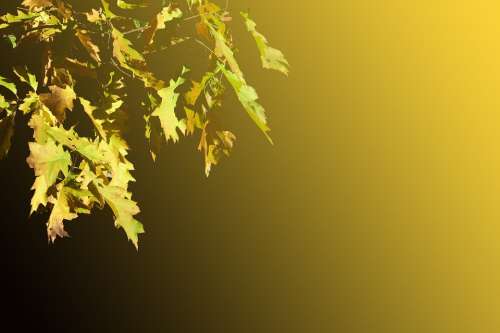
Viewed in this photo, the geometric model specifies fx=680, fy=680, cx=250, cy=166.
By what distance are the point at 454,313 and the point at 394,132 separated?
3.92ft

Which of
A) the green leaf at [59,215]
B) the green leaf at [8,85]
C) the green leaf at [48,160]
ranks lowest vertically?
the green leaf at [59,215]

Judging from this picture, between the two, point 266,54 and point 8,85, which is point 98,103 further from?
point 266,54

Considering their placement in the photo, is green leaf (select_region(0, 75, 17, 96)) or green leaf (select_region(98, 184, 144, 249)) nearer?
green leaf (select_region(98, 184, 144, 249))

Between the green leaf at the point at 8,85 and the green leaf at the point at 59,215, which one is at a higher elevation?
the green leaf at the point at 8,85

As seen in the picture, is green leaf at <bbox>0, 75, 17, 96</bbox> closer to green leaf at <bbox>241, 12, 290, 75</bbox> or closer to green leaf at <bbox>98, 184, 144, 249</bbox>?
green leaf at <bbox>98, 184, 144, 249</bbox>

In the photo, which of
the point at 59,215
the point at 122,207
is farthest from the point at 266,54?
the point at 59,215

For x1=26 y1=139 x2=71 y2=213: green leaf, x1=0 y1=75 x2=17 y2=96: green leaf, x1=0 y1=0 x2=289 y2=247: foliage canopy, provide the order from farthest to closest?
1. x1=0 y1=75 x2=17 y2=96: green leaf
2. x1=0 y1=0 x2=289 y2=247: foliage canopy
3. x1=26 y1=139 x2=71 y2=213: green leaf

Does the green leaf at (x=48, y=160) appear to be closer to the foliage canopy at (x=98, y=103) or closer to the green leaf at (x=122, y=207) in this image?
the foliage canopy at (x=98, y=103)

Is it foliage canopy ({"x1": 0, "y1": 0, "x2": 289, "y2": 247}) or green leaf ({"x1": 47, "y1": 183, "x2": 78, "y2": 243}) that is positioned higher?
foliage canopy ({"x1": 0, "y1": 0, "x2": 289, "y2": 247})

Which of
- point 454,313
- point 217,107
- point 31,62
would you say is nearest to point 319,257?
point 454,313

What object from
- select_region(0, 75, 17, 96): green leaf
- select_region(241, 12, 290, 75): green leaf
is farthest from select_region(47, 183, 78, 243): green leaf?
select_region(241, 12, 290, 75): green leaf

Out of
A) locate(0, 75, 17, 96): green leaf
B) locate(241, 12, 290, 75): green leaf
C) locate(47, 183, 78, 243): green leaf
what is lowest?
locate(47, 183, 78, 243): green leaf

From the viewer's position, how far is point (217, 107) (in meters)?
2.01

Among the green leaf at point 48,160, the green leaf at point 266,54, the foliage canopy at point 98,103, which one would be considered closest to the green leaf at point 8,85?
the foliage canopy at point 98,103
